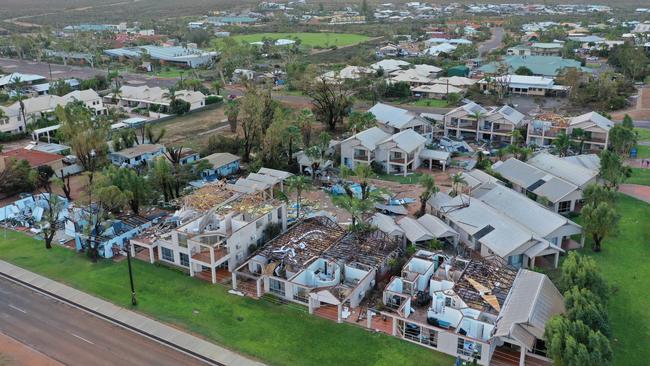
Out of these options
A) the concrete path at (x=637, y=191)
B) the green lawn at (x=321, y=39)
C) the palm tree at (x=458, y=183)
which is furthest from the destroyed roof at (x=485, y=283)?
the green lawn at (x=321, y=39)

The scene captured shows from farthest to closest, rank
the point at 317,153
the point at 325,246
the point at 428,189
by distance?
1. the point at 317,153
2. the point at 428,189
3. the point at 325,246

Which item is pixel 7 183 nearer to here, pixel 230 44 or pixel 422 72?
pixel 422 72

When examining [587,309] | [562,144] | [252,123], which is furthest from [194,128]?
[587,309]

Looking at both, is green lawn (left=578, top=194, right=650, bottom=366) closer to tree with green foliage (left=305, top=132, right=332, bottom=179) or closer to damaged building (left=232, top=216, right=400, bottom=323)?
damaged building (left=232, top=216, right=400, bottom=323)

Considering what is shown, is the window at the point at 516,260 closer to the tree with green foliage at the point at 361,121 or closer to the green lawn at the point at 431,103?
the tree with green foliage at the point at 361,121

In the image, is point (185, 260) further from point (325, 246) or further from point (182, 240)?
point (325, 246)

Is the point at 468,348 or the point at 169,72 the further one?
the point at 169,72

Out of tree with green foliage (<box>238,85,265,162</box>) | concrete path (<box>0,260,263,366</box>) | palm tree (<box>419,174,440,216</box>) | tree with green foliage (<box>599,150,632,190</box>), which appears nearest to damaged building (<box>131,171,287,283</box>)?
concrete path (<box>0,260,263,366</box>)
